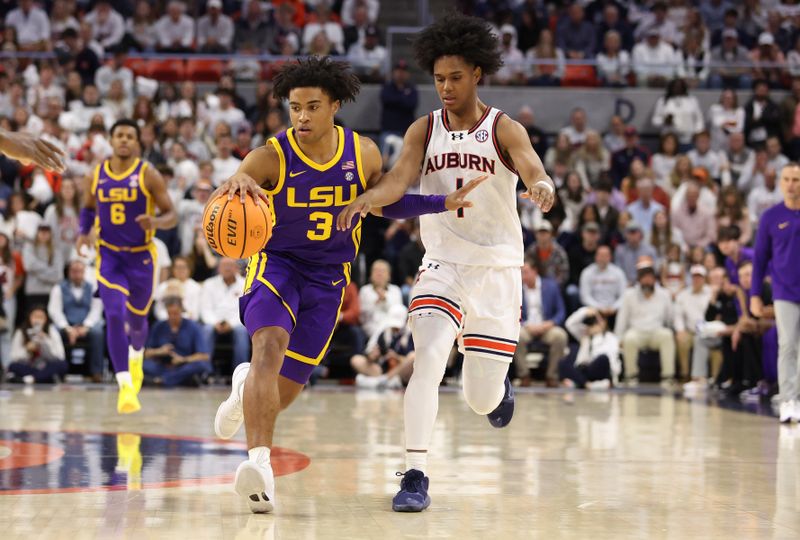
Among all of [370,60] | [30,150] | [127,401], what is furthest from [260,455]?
[370,60]

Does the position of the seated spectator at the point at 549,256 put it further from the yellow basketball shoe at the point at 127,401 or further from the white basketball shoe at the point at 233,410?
the white basketball shoe at the point at 233,410

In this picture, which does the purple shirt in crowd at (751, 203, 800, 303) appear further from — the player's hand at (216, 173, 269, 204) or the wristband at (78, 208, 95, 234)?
the player's hand at (216, 173, 269, 204)

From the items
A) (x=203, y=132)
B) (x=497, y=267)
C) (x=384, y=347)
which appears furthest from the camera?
(x=203, y=132)

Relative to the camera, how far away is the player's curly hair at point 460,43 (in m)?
6.43

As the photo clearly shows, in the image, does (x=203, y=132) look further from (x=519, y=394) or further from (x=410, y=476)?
(x=410, y=476)

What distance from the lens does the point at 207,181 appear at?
1540 centimetres

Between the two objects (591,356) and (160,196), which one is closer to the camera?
(160,196)

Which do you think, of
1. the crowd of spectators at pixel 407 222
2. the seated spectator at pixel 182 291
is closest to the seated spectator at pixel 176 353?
the crowd of spectators at pixel 407 222

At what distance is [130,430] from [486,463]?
295 cm

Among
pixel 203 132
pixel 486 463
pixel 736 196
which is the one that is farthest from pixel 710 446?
pixel 203 132

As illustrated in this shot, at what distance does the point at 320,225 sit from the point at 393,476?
5.27 feet

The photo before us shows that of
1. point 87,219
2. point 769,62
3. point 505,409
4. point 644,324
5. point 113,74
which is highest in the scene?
point 769,62

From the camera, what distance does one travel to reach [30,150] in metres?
5.47

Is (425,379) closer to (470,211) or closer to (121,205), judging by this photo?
(470,211)
